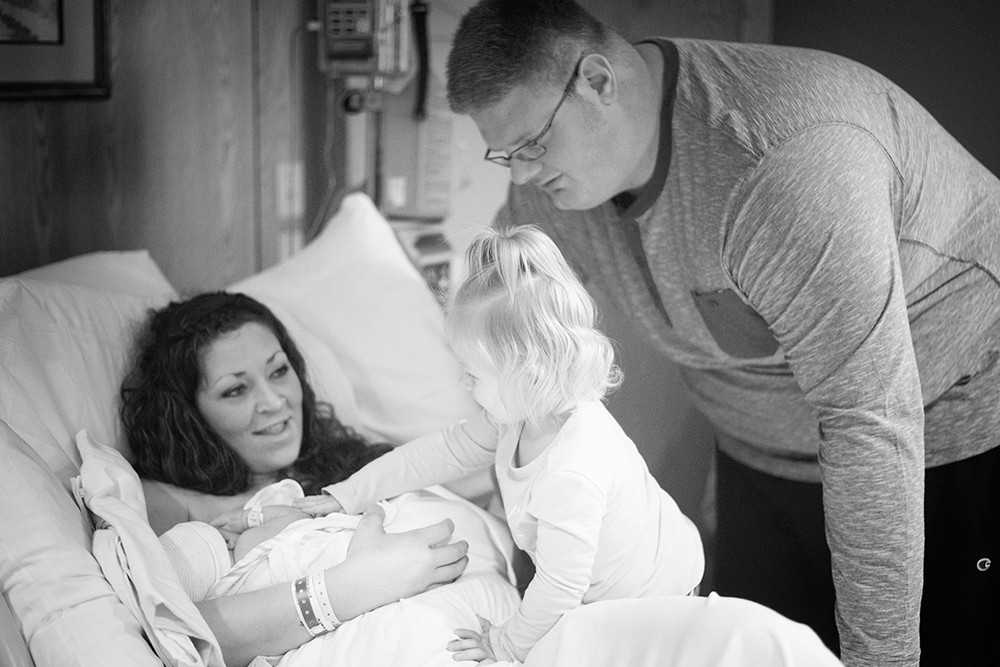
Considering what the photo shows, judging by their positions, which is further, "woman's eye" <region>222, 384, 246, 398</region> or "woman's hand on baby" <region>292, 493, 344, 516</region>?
"woman's eye" <region>222, 384, 246, 398</region>

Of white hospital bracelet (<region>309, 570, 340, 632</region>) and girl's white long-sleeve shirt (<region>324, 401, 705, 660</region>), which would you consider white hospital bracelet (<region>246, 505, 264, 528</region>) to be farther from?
girl's white long-sleeve shirt (<region>324, 401, 705, 660</region>)

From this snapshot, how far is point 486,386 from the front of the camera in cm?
118

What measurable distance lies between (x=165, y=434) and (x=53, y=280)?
1.19ft

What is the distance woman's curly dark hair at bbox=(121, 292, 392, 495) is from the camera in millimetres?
1461

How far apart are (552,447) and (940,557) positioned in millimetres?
706

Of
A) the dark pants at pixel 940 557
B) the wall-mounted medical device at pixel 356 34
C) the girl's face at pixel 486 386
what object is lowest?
the dark pants at pixel 940 557

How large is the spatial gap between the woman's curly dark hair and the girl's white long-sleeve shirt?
1.08ft

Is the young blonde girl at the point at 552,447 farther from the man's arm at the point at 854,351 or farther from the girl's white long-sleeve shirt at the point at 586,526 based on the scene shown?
the man's arm at the point at 854,351

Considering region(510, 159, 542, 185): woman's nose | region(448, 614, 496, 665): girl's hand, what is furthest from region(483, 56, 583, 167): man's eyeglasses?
region(448, 614, 496, 665): girl's hand

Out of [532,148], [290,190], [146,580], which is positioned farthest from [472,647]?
[290,190]

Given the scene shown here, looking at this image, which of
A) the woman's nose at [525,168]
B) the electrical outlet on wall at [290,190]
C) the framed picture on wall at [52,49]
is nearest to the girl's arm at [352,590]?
the woman's nose at [525,168]

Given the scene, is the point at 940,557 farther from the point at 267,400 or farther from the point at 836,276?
the point at 267,400

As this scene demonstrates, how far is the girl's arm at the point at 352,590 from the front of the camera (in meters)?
1.20

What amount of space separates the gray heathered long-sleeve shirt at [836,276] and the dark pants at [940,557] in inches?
2.2
